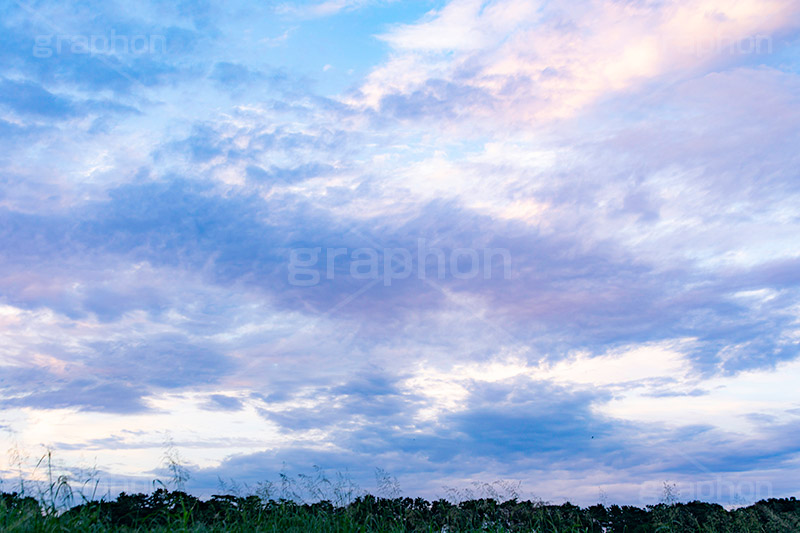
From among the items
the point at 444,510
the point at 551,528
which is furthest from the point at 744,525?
the point at 444,510

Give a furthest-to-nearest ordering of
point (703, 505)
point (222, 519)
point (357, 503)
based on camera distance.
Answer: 1. point (703, 505)
2. point (357, 503)
3. point (222, 519)

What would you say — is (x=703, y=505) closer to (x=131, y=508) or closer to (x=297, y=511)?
(x=297, y=511)

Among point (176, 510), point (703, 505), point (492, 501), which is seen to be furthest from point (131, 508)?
point (703, 505)

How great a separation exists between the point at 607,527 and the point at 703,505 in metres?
2.39

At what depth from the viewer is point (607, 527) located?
11.4m

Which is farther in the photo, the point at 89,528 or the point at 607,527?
the point at 607,527

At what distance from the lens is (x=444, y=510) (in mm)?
11258

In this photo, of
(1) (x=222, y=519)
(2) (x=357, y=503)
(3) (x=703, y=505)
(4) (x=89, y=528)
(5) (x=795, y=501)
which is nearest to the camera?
(4) (x=89, y=528)

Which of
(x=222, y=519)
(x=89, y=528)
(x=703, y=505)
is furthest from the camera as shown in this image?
(x=703, y=505)

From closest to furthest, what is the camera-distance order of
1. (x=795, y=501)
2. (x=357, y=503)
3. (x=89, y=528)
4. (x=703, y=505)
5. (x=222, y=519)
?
1. (x=89, y=528)
2. (x=222, y=519)
3. (x=357, y=503)
4. (x=703, y=505)
5. (x=795, y=501)

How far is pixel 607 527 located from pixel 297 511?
5.46 m

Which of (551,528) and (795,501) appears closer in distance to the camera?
(551,528)

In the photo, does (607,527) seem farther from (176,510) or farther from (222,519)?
(176,510)

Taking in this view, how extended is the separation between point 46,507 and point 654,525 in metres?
9.79
